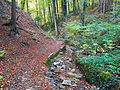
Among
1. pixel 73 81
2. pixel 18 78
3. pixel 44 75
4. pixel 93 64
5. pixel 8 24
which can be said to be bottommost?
pixel 73 81

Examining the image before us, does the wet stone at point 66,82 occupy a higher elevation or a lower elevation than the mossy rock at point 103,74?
lower

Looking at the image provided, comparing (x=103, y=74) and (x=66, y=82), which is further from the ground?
(x=103, y=74)

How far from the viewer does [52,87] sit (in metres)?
3.93

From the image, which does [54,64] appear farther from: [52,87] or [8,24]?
[8,24]

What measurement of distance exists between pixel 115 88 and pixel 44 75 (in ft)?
11.5

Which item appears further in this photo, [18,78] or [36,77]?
[36,77]

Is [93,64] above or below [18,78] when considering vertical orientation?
above

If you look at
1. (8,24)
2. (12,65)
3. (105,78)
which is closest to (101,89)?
(105,78)

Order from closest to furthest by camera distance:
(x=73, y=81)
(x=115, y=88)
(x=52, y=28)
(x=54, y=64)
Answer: (x=115, y=88) → (x=73, y=81) → (x=54, y=64) → (x=52, y=28)

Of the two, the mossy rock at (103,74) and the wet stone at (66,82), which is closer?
the mossy rock at (103,74)

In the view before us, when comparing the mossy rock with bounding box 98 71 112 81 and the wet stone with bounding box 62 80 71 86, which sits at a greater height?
the mossy rock with bounding box 98 71 112 81

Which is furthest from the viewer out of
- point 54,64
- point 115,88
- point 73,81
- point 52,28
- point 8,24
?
point 52,28

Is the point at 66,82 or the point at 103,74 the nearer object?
the point at 103,74

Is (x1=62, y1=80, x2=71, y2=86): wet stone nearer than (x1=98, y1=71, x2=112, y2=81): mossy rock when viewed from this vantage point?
No
